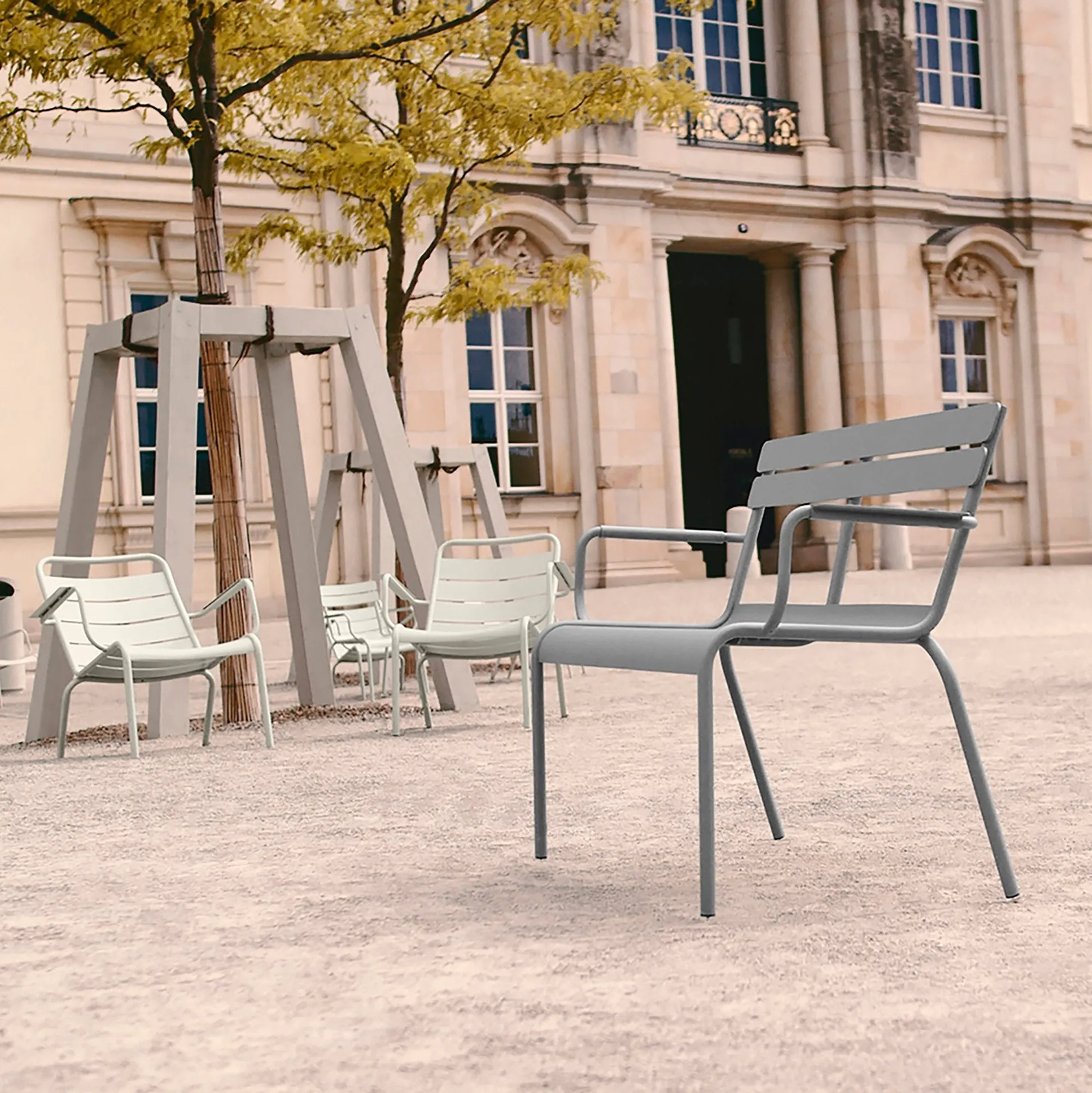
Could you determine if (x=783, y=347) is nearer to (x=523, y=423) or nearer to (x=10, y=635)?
(x=523, y=423)

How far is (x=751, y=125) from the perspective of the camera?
70.6 feet

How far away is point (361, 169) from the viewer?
32.5 feet

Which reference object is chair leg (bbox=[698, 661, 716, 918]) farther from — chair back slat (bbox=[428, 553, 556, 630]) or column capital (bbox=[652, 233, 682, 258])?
column capital (bbox=[652, 233, 682, 258])

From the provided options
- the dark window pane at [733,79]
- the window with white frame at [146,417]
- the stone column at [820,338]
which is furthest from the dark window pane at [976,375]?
the window with white frame at [146,417]

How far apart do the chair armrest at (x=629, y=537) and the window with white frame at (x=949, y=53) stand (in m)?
19.7

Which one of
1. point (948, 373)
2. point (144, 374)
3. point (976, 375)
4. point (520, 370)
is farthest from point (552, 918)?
point (976, 375)

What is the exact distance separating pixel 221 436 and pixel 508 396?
37.9 feet

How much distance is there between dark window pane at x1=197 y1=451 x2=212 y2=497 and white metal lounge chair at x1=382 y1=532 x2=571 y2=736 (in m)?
8.97

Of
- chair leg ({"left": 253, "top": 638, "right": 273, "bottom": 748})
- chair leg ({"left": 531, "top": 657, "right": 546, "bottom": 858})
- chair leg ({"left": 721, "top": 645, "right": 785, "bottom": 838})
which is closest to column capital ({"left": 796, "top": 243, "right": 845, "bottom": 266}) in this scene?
chair leg ({"left": 253, "top": 638, "right": 273, "bottom": 748})

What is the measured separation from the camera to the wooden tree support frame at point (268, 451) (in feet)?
24.1

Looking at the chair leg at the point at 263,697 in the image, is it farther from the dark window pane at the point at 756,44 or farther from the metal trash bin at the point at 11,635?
the dark window pane at the point at 756,44

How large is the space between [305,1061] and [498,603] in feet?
18.0

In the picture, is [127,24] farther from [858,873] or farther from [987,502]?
[987,502]

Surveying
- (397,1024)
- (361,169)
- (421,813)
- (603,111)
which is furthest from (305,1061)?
(603,111)
